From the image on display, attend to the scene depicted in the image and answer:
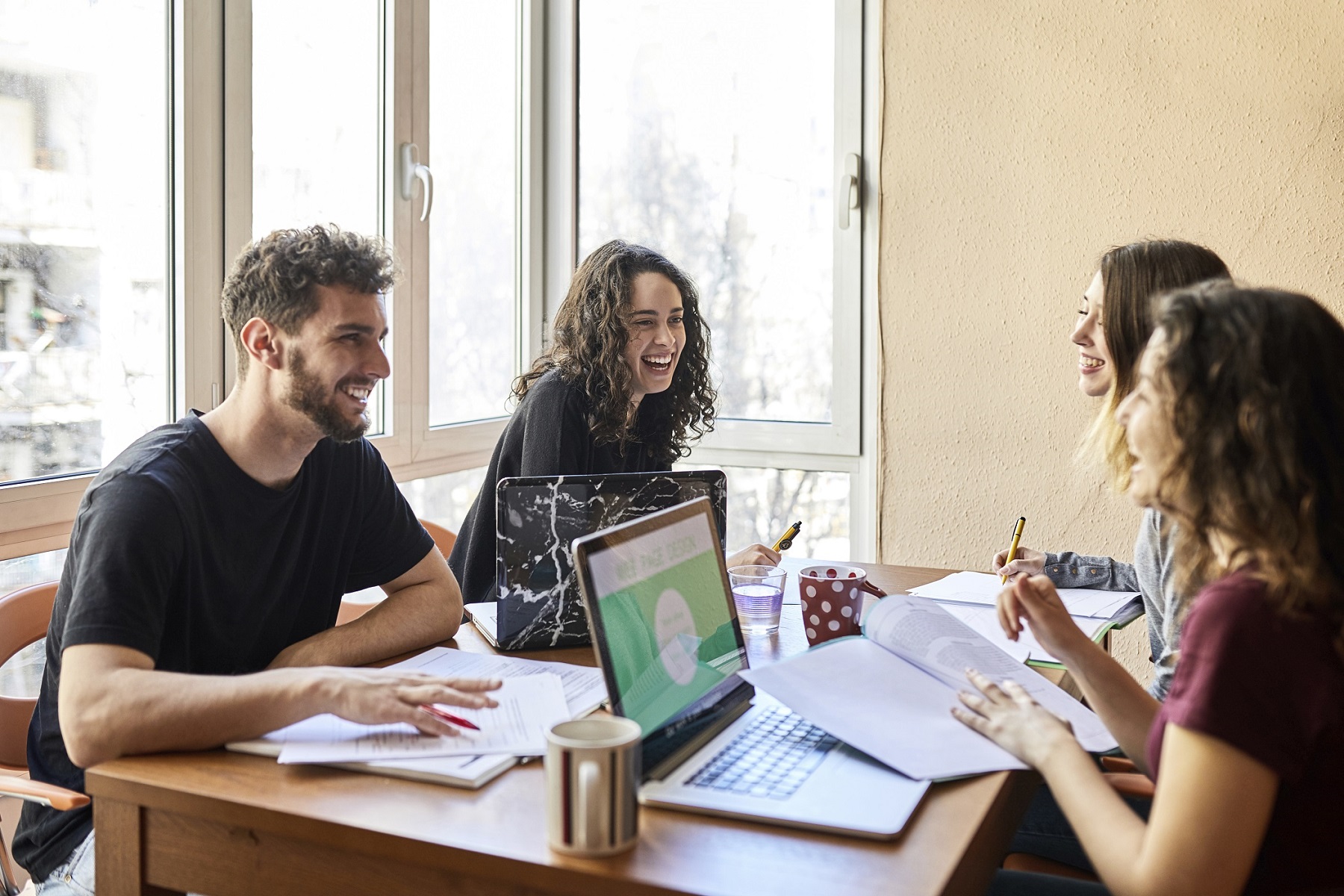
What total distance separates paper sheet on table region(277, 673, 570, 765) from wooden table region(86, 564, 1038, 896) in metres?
0.02

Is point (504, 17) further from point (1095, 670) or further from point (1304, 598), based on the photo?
point (1304, 598)

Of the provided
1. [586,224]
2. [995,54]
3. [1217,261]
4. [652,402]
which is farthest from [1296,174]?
[586,224]

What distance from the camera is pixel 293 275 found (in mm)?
1497

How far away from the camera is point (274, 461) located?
4.90ft

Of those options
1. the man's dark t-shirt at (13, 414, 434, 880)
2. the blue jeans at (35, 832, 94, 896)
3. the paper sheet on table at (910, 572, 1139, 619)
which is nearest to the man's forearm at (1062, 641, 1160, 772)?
the paper sheet on table at (910, 572, 1139, 619)

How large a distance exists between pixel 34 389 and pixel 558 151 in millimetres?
1863

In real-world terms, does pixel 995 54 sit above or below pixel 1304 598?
above

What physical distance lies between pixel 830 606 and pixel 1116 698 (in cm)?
41

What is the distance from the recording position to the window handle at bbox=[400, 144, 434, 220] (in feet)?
9.02

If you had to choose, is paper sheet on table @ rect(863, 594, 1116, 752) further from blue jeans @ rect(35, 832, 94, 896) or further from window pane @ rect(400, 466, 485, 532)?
window pane @ rect(400, 466, 485, 532)

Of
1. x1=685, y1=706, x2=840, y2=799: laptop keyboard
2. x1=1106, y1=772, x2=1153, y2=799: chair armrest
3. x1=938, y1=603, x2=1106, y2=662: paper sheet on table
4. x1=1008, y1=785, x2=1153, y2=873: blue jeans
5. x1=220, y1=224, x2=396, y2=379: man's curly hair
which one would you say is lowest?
x1=1008, y1=785, x2=1153, y2=873: blue jeans

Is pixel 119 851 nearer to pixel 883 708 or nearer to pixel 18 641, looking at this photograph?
pixel 18 641

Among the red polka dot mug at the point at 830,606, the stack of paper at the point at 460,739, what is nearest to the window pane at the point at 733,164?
the red polka dot mug at the point at 830,606

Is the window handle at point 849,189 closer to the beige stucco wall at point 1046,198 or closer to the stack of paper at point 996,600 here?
the beige stucco wall at point 1046,198
